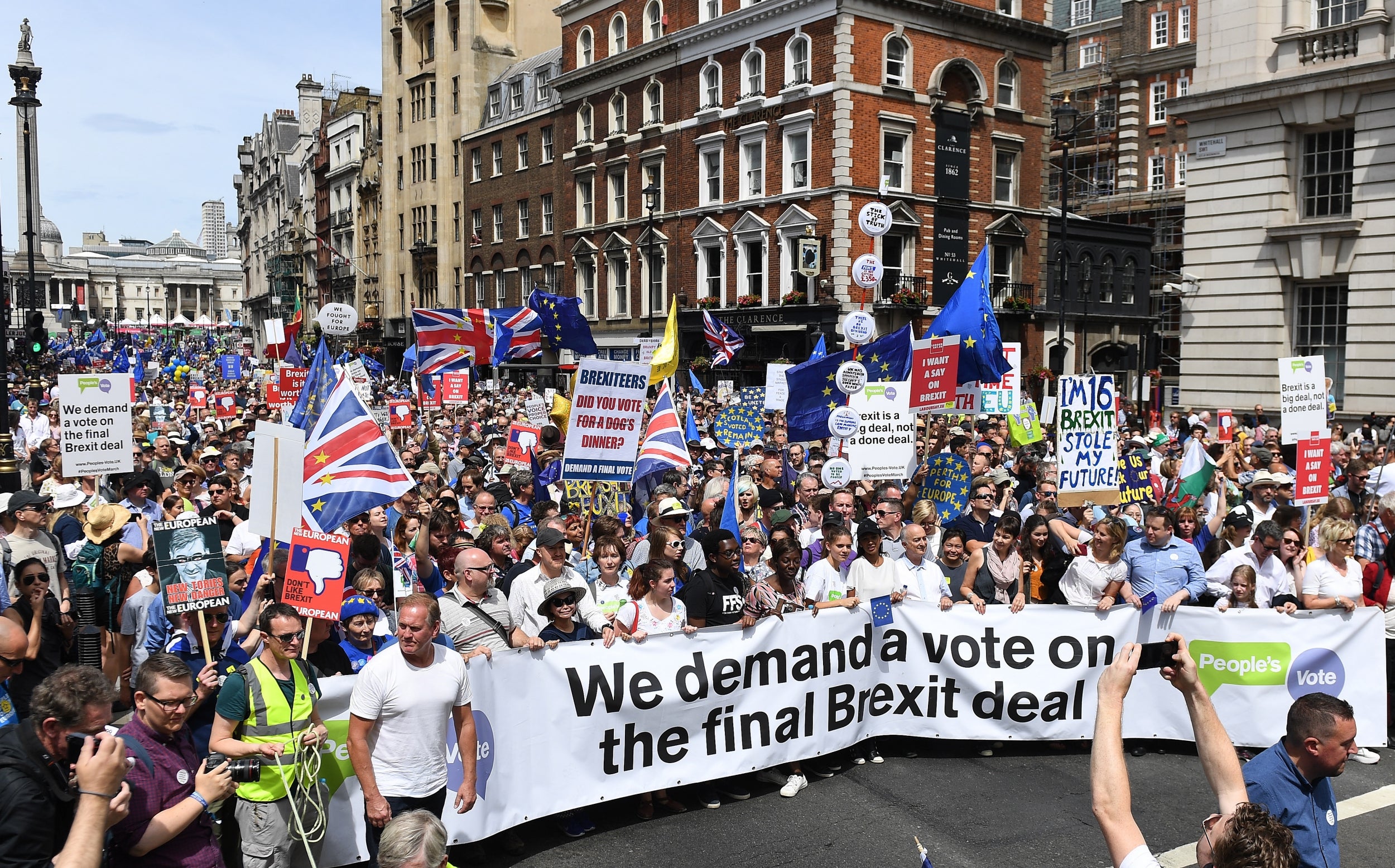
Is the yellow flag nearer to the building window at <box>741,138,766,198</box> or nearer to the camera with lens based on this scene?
the camera with lens

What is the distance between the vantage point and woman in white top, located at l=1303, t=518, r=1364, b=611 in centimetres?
816

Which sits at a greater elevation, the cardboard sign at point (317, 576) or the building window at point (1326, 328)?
the building window at point (1326, 328)

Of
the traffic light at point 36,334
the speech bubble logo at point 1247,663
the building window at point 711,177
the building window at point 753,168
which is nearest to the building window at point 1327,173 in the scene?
the building window at point 753,168

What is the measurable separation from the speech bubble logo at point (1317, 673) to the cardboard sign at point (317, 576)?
258 inches

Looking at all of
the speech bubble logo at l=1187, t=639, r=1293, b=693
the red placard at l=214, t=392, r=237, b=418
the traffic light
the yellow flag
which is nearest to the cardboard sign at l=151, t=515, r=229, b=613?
the speech bubble logo at l=1187, t=639, r=1293, b=693

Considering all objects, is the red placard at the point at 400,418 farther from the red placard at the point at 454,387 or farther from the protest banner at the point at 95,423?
the protest banner at the point at 95,423

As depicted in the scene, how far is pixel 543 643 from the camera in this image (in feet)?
21.4

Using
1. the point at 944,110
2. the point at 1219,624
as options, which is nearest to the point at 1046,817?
the point at 1219,624

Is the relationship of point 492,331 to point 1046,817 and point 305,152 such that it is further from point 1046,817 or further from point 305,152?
point 305,152

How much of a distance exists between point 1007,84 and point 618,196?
15.4 m

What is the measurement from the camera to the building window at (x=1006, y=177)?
38.6m

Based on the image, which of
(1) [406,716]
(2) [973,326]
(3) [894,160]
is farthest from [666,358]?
(3) [894,160]

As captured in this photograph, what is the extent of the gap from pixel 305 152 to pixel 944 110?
6193 centimetres

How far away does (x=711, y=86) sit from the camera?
3931 cm
